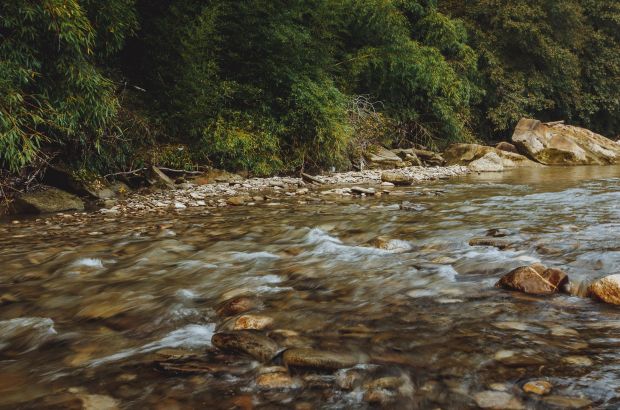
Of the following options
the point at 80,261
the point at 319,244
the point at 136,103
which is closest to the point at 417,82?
the point at 136,103

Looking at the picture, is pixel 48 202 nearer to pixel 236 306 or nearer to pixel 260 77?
pixel 236 306

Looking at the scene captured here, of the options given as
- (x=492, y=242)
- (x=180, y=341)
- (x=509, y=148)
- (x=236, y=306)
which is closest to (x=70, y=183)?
(x=236, y=306)

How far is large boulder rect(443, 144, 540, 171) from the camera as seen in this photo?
41.0ft

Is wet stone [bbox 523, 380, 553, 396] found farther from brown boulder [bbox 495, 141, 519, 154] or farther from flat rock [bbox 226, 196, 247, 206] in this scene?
brown boulder [bbox 495, 141, 519, 154]

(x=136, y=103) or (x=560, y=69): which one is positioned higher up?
(x=560, y=69)

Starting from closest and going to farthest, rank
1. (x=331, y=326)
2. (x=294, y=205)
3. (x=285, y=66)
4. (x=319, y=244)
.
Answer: (x=331, y=326) → (x=319, y=244) → (x=294, y=205) → (x=285, y=66)

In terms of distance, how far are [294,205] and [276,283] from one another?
326 centimetres

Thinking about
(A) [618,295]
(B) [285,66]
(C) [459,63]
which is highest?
(C) [459,63]

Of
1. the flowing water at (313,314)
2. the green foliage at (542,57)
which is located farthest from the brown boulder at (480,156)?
the flowing water at (313,314)

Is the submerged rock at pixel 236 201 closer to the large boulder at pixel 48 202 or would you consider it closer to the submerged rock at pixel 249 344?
the large boulder at pixel 48 202

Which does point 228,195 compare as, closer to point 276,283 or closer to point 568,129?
point 276,283

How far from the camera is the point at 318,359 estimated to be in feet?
4.66

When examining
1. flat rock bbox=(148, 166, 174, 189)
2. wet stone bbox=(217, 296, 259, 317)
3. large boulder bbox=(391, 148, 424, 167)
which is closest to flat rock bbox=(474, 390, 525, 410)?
wet stone bbox=(217, 296, 259, 317)

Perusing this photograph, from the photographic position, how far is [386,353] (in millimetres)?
1495
